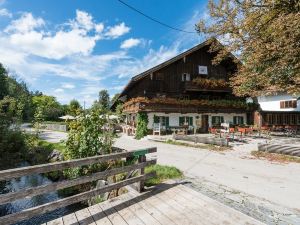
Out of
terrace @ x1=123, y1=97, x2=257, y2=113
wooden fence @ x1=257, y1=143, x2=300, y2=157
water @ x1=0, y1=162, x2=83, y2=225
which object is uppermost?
Result: terrace @ x1=123, y1=97, x2=257, y2=113

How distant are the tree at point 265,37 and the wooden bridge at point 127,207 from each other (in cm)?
1064

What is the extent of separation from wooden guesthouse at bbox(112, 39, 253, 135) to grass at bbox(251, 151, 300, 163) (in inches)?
478

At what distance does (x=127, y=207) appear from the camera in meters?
5.76

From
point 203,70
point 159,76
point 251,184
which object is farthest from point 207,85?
point 251,184

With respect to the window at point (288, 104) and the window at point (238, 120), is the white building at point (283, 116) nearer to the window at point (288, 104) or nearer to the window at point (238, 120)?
the window at point (288, 104)

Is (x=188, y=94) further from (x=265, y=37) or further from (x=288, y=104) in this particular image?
(x=265, y=37)

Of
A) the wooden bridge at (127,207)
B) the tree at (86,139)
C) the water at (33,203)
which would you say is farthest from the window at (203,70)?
the wooden bridge at (127,207)

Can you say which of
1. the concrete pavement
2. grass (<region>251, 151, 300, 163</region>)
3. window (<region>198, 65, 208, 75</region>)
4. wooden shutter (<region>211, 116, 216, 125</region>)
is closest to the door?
wooden shutter (<region>211, 116, 216, 125</region>)

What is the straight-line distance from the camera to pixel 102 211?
556 centimetres

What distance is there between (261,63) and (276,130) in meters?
15.8

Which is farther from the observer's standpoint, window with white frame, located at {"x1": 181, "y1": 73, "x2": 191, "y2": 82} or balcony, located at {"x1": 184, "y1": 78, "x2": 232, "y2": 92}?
window with white frame, located at {"x1": 181, "y1": 73, "x2": 191, "y2": 82}

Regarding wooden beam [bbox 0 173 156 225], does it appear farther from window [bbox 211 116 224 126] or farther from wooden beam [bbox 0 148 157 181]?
window [bbox 211 116 224 126]

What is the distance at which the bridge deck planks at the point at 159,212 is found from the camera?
16.5 feet

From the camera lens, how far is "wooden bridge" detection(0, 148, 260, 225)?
4641 millimetres
